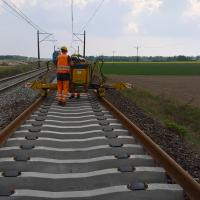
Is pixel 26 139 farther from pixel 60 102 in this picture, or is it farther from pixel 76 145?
pixel 60 102

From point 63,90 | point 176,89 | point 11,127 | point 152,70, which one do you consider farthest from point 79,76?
point 152,70

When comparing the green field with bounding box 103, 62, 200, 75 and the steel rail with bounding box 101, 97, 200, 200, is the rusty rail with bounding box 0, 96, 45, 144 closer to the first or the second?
the steel rail with bounding box 101, 97, 200, 200

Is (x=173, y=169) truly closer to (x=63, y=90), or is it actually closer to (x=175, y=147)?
(x=175, y=147)

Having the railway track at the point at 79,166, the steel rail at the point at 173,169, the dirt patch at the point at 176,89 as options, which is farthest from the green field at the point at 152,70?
the steel rail at the point at 173,169

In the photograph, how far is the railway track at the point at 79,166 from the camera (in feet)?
15.0

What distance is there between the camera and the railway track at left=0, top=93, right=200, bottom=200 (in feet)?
15.0

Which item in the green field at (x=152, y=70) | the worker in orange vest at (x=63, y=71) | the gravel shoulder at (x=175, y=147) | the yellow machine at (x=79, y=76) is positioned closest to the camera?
the gravel shoulder at (x=175, y=147)

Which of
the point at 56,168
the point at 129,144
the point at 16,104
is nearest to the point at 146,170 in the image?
Answer: the point at 56,168

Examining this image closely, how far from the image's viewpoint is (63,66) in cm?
1356

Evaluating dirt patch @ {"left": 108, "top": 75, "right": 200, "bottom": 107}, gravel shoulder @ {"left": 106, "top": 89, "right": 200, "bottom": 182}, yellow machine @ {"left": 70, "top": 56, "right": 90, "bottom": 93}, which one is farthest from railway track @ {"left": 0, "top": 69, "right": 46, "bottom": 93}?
gravel shoulder @ {"left": 106, "top": 89, "right": 200, "bottom": 182}

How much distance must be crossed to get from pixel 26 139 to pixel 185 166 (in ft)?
9.20

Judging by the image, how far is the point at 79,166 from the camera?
18.5 feet

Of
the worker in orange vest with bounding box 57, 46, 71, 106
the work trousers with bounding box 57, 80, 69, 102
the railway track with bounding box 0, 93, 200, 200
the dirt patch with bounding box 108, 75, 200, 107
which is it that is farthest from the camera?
the dirt patch with bounding box 108, 75, 200, 107

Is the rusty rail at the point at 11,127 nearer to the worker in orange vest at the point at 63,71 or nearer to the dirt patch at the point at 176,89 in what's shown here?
the worker in orange vest at the point at 63,71
